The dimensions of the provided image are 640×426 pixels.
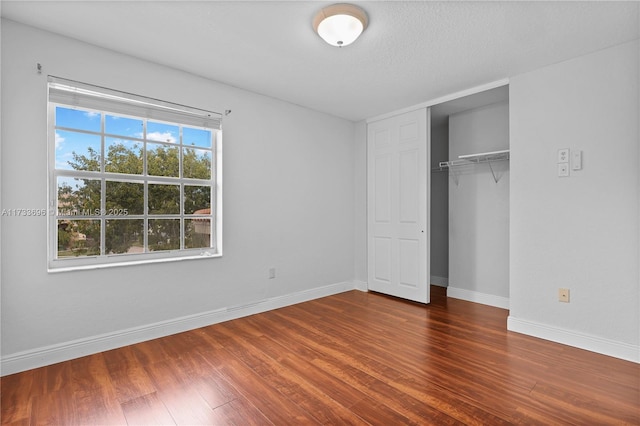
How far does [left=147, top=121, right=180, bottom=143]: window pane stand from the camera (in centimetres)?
309

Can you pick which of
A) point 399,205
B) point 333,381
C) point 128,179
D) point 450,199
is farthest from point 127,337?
point 450,199

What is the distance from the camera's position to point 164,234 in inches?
124

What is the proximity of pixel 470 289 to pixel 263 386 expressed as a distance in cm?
314

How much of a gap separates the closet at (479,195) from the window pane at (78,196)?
3.85 metres

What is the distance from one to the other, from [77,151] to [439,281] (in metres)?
4.83

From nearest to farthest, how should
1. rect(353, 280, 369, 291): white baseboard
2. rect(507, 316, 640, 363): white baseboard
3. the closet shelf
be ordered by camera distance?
rect(507, 316, 640, 363): white baseboard < the closet shelf < rect(353, 280, 369, 291): white baseboard

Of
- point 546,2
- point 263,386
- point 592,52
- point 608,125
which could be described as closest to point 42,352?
point 263,386

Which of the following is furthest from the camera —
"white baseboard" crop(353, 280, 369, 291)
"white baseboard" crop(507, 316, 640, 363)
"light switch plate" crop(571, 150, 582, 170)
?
"white baseboard" crop(353, 280, 369, 291)

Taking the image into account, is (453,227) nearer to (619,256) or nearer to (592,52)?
(619,256)

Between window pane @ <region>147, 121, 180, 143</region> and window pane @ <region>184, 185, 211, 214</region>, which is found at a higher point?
window pane @ <region>147, 121, 180, 143</region>

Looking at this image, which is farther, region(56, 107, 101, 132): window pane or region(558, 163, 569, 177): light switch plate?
region(558, 163, 569, 177): light switch plate

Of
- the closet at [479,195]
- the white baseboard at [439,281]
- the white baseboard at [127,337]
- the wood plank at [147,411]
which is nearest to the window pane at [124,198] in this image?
the white baseboard at [127,337]

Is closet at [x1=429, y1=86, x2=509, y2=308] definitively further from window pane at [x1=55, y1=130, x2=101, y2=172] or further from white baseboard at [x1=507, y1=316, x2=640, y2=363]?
window pane at [x1=55, y1=130, x2=101, y2=172]

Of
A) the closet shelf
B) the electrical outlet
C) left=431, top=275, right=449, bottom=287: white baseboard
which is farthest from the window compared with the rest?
left=431, top=275, right=449, bottom=287: white baseboard
